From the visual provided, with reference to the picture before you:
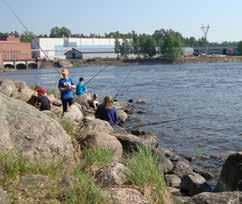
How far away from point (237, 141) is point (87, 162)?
10.7 metres

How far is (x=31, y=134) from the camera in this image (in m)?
7.29

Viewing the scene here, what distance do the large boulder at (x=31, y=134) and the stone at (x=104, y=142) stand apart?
1.10 meters

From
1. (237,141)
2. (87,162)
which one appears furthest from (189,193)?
(237,141)

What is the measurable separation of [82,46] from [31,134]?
184535 millimetres

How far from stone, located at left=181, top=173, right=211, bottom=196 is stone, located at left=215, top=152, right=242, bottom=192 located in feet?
1.55

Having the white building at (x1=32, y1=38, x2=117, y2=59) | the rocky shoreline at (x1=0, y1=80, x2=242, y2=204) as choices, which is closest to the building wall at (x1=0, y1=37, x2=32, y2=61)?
the white building at (x1=32, y1=38, x2=117, y2=59)

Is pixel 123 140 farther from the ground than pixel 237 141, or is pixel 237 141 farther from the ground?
pixel 123 140

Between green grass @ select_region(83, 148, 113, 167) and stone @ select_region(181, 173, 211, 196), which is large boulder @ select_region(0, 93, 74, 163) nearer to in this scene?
green grass @ select_region(83, 148, 113, 167)

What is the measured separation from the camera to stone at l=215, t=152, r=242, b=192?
29.2ft

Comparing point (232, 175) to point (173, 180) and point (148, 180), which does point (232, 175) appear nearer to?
point (173, 180)

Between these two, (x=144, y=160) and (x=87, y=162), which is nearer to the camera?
(x=144, y=160)

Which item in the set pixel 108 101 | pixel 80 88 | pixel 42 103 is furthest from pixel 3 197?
pixel 80 88

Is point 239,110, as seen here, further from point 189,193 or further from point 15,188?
point 15,188

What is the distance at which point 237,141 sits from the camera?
17234 mm
